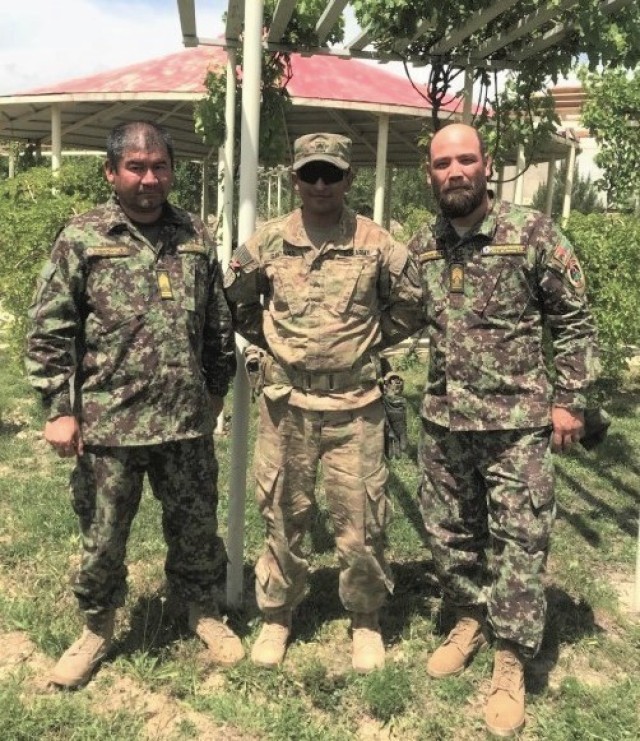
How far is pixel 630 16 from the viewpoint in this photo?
11.8 feet

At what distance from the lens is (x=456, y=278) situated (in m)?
2.80

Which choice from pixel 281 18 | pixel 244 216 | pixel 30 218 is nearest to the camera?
pixel 244 216

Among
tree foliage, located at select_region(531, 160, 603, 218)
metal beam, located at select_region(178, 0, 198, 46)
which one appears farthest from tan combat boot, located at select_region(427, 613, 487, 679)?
tree foliage, located at select_region(531, 160, 603, 218)

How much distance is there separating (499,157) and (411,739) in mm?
4580

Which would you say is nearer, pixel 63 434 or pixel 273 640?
pixel 63 434

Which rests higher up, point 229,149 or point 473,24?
point 473,24

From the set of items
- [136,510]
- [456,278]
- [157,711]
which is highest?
[456,278]

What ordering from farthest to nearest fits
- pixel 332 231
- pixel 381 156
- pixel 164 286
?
1. pixel 381 156
2. pixel 332 231
3. pixel 164 286

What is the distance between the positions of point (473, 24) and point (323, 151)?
5.01 ft

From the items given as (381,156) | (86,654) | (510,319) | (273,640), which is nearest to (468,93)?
(510,319)

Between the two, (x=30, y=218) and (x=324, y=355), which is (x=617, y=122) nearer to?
(x=30, y=218)

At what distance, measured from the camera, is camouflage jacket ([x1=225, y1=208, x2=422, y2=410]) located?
2.81 meters

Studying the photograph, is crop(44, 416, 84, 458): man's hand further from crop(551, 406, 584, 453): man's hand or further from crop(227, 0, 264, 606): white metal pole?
crop(551, 406, 584, 453): man's hand

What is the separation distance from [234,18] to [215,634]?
2.81m
